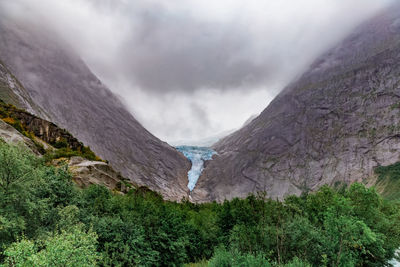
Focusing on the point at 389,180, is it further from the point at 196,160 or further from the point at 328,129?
→ the point at 196,160

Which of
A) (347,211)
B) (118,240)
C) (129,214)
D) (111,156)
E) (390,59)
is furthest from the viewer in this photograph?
(390,59)

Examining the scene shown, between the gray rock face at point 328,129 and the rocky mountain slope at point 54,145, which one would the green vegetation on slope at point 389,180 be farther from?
the rocky mountain slope at point 54,145

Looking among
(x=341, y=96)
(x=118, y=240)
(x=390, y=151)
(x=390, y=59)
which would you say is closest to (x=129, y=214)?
(x=118, y=240)

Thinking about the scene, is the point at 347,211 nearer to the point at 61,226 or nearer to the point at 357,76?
the point at 61,226

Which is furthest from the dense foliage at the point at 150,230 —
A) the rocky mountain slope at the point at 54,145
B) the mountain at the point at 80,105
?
the mountain at the point at 80,105

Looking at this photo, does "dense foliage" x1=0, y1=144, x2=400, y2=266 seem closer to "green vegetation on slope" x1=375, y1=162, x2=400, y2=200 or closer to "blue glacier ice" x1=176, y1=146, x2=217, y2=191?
"green vegetation on slope" x1=375, y1=162, x2=400, y2=200

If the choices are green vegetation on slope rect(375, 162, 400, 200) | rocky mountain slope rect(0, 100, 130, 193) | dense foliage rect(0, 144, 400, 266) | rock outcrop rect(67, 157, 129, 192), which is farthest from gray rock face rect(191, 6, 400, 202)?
dense foliage rect(0, 144, 400, 266)

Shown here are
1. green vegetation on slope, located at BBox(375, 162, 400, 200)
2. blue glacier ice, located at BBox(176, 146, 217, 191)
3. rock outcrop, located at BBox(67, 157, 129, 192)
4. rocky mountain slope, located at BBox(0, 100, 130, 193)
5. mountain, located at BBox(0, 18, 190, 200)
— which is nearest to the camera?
rock outcrop, located at BBox(67, 157, 129, 192)
